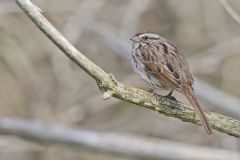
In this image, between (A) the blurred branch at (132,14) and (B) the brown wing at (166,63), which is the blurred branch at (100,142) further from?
(B) the brown wing at (166,63)

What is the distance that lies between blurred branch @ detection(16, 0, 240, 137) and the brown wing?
44cm

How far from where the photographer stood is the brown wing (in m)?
5.02

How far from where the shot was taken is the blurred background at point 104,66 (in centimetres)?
877

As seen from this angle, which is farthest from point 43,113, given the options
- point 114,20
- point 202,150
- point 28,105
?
point 202,150

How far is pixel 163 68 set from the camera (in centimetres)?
511

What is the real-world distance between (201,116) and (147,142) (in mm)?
3441

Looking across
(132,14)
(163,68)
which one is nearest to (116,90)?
(163,68)

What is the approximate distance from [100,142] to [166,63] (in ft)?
8.74

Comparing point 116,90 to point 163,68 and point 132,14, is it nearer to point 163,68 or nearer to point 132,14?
point 163,68

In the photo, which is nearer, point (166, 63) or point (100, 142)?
point (166, 63)

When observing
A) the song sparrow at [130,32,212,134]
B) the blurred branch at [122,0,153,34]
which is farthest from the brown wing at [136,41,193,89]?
the blurred branch at [122,0,153,34]

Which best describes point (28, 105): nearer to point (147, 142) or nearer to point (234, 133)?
point (147, 142)

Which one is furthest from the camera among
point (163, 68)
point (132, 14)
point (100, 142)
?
point (132, 14)

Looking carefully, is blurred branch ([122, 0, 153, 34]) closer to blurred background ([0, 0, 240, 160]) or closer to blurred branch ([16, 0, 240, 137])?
blurred background ([0, 0, 240, 160])
